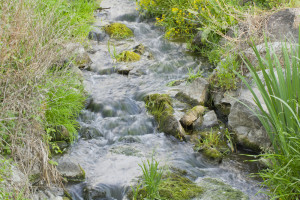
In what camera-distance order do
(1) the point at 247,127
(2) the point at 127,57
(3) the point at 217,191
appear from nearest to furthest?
(3) the point at 217,191, (1) the point at 247,127, (2) the point at 127,57

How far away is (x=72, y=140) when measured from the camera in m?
4.71

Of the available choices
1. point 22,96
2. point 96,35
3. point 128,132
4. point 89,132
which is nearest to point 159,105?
point 128,132

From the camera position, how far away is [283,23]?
6070 millimetres

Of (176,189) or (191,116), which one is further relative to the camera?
(191,116)

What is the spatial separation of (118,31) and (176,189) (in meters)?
6.05

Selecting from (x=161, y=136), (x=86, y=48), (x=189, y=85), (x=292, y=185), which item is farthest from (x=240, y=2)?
(x=292, y=185)

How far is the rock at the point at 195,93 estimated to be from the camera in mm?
5797

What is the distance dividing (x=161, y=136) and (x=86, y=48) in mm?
3685

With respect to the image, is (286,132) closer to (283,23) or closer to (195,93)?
(195,93)

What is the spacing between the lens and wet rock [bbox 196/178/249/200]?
12.1 feet

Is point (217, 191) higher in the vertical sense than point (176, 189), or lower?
lower

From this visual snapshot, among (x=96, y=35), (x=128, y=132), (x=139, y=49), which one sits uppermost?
(x=96, y=35)

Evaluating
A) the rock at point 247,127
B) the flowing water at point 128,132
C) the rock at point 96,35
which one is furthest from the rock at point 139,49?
the rock at point 247,127

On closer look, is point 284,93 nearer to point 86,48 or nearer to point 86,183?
point 86,183
